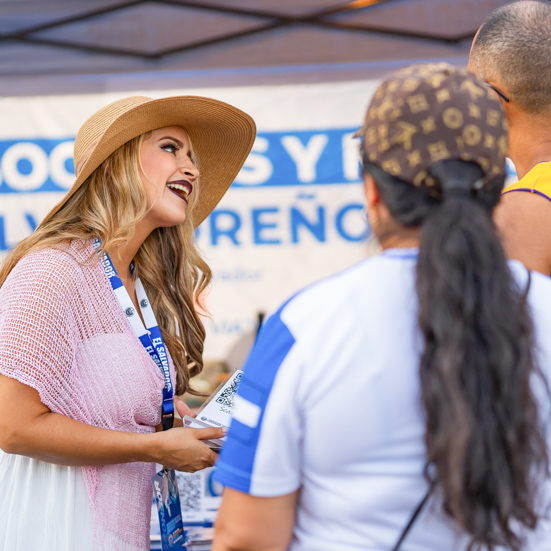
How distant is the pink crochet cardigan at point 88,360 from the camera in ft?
4.95

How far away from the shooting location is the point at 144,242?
84.6 inches

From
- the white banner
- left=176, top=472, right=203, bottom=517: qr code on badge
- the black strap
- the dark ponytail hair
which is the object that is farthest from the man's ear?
the white banner

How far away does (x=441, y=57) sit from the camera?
10.8 ft

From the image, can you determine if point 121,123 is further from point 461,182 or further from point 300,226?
point 300,226

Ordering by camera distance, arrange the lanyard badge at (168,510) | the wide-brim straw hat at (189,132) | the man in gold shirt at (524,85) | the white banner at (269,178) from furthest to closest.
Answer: the white banner at (269,178) → the wide-brim straw hat at (189,132) → the lanyard badge at (168,510) → the man in gold shirt at (524,85)

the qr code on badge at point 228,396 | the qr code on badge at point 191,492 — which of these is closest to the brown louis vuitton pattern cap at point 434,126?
the qr code on badge at point 228,396

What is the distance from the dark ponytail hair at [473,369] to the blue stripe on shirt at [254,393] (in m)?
0.20

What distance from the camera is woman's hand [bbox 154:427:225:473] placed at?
1604mm

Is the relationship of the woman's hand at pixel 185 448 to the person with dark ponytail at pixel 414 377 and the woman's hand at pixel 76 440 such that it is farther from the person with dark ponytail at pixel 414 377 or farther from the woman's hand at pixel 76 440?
the person with dark ponytail at pixel 414 377

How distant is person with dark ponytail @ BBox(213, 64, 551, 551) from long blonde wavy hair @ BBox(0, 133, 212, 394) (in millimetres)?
985

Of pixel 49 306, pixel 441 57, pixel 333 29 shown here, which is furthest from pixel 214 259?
pixel 49 306

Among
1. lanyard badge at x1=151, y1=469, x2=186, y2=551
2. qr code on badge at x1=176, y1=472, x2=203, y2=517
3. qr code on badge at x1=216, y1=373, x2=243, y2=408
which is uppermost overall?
qr code on badge at x1=216, y1=373, x2=243, y2=408

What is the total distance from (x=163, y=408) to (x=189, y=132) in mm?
976

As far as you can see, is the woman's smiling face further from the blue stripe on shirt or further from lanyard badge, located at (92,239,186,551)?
the blue stripe on shirt
